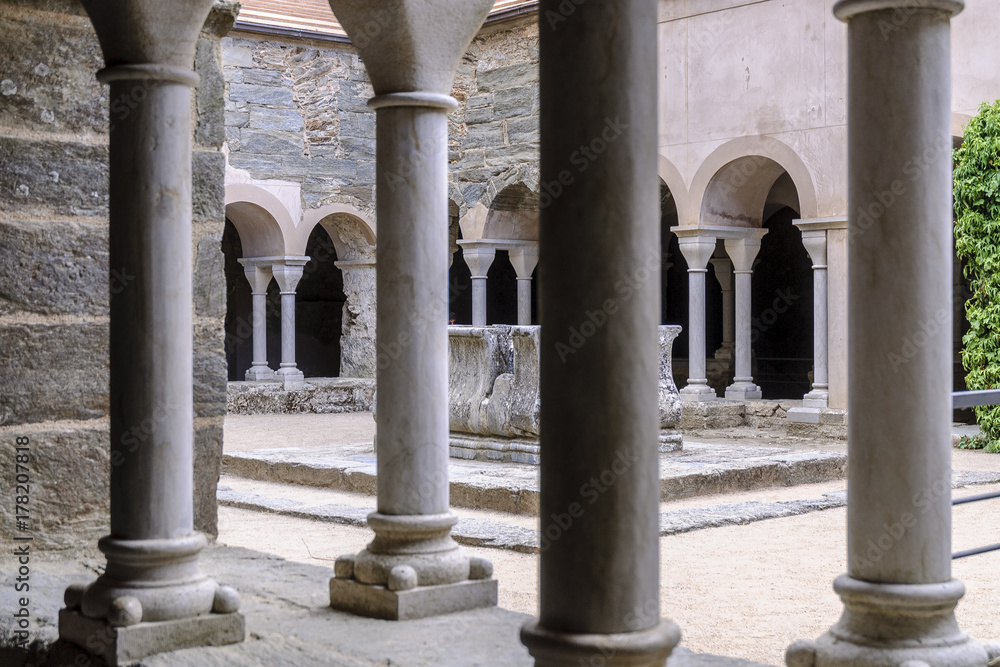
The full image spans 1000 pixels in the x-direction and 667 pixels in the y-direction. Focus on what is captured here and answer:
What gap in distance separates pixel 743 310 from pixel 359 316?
560 cm

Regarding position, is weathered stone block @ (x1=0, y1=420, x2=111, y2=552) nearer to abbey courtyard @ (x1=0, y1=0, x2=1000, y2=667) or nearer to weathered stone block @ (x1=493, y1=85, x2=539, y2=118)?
abbey courtyard @ (x1=0, y1=0, x2=1000, y2=667)

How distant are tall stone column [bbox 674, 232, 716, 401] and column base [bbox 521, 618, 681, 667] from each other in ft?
34.7

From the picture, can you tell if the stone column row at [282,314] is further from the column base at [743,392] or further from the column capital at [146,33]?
the column capital at [146,33]

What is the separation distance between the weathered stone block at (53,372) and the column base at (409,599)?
127cm

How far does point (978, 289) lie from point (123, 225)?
8.88 meters

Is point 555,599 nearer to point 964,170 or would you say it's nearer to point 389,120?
point 389,120

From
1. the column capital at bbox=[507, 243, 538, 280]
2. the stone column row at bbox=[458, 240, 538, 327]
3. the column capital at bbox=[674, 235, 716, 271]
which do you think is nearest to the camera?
the column capital at bbox=[674, 235, 716, 271]

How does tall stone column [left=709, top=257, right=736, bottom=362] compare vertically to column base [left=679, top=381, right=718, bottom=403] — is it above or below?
above

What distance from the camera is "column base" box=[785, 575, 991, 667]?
226 centimetres

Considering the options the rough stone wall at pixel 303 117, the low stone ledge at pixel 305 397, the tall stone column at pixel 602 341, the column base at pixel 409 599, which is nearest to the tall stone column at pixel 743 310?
the low stone ledge at pixel 305 397

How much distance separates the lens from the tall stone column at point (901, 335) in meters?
2.30

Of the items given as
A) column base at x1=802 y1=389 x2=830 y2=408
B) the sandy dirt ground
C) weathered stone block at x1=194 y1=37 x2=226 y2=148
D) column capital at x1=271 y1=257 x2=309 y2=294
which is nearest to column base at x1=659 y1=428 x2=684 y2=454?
the sandy dirt ground

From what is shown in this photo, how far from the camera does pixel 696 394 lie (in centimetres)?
1248

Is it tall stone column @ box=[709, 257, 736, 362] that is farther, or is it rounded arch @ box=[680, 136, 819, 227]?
tall stone column @ box=[709, 257, 736, 362]
